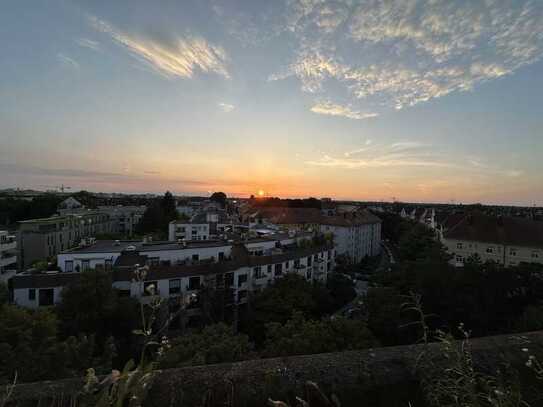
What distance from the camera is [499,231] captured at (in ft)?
112

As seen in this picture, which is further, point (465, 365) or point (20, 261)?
point (20, 261)

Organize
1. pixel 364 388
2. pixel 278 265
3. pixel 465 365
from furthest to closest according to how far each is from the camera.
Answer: pixel 278 265 → pixel 364 388 → pixel 465 365

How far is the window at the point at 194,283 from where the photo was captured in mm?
20089

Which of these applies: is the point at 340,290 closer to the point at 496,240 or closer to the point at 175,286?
the point at 175,286

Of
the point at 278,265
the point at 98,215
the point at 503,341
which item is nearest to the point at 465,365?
the point at 503,341

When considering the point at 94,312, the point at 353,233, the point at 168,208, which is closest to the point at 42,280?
the point at 94,312

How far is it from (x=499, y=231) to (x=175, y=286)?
125ft

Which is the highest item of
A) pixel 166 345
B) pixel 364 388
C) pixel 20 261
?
Answer: pixel 166 345

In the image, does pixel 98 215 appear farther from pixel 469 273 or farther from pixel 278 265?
pixel 469 273

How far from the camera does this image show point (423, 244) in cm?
2969

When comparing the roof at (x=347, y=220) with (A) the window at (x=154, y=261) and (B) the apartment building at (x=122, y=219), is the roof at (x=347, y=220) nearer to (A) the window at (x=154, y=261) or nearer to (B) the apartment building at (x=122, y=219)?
(A) the window at (x=154, y=261)

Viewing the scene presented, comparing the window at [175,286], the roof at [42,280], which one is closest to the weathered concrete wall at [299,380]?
the roof at [42,280]

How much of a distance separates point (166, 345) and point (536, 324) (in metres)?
17.2

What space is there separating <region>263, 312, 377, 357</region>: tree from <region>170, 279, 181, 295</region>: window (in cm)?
1079
